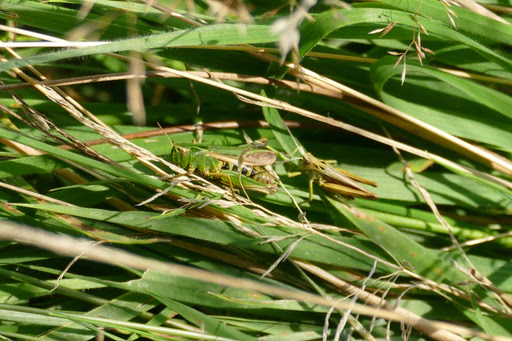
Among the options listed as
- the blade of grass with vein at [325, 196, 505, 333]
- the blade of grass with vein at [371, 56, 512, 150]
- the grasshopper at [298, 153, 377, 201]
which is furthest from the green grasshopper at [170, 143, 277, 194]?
the blade of grass with vein at [371, 56, 512, 150]

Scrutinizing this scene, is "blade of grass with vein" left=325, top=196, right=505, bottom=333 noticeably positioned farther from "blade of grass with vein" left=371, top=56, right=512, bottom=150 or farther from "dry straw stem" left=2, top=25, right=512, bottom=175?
"blade of grass with vein" left=371, top=56, right=512, bottom=150

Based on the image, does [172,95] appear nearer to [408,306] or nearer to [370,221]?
[370,221]

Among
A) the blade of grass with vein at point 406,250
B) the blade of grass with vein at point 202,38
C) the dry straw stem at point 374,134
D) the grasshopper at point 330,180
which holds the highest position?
the blade of grass with vein at point 202,38

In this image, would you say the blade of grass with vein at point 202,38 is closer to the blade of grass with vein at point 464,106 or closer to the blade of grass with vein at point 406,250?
the blade of grass with vein at point 464,106

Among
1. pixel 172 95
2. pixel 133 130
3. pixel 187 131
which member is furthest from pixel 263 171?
pixel 172 95

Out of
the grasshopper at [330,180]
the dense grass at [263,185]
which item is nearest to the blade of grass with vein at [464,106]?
the dense grass at [263,185]

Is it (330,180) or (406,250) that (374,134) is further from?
(406,250)

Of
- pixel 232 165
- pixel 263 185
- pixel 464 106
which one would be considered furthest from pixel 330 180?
pixel 464 106
